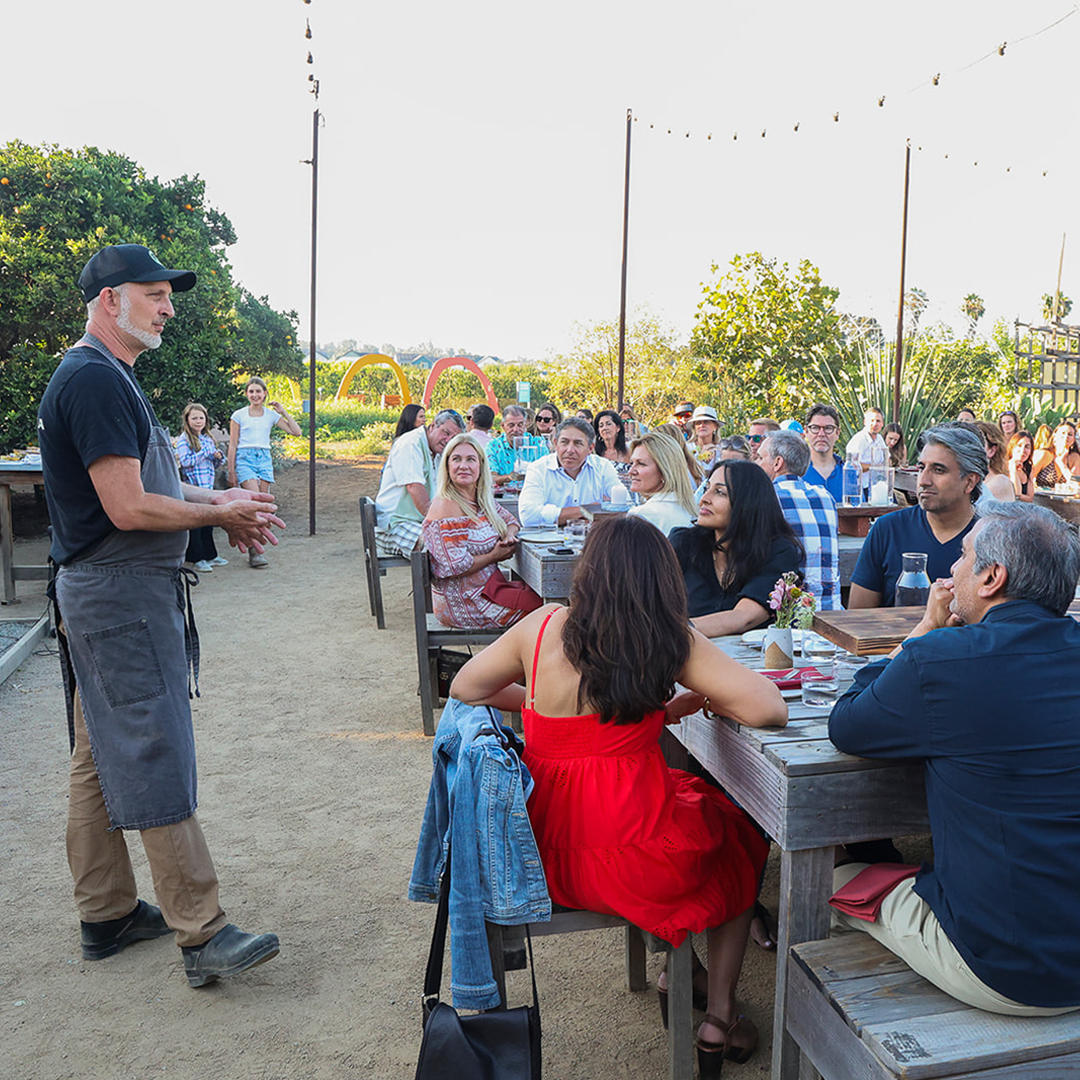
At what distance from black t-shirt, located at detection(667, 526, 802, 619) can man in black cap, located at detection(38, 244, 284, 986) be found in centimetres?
149

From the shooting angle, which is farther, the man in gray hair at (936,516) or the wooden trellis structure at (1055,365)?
the wooden trellis structure at (1055,365)

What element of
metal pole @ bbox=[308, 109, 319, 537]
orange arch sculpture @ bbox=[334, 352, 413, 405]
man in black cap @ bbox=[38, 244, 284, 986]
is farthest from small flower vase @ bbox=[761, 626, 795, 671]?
orange arch sculpture @ bbox=[334, 352, 413, 405]

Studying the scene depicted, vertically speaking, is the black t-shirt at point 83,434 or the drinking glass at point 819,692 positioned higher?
the black t-shirt at point 83,434

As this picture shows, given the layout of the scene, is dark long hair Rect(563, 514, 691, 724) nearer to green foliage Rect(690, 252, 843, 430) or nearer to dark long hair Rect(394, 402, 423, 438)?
dark long hair Rect(394, 402, 423, 438)

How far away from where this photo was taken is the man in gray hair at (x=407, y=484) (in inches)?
257

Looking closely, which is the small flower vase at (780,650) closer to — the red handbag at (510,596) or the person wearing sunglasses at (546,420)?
the red handbag at (510,596)

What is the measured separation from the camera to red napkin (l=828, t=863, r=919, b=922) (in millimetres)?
1883

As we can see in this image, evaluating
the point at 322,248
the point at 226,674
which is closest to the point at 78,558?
the point at 226,674

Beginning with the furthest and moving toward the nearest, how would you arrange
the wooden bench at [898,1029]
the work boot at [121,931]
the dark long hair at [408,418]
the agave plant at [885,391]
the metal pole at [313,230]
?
the agave plant at [885,391], the metal pole at [313,230], the dark long hair at [408,418], the work boot at [121,931], the wooden bench at [898,1029]

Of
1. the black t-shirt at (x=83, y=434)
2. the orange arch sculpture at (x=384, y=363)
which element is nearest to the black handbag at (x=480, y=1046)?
the black t-shirt at (x=83, y=434)

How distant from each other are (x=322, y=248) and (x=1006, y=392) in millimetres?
14369

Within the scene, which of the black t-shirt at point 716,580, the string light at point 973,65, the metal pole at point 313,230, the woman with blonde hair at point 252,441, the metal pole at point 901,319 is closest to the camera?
the black t-shirt at point 716,580

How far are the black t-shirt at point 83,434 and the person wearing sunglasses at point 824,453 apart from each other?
5.30m

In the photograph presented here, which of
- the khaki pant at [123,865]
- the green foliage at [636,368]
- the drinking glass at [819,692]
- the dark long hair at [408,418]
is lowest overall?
the khaki pant at [123,865]
